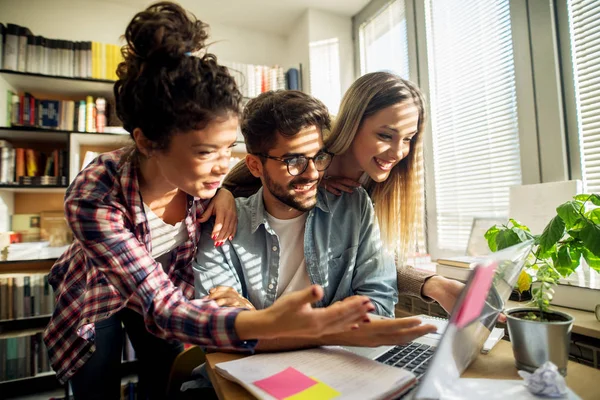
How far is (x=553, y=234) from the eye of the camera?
34.1 inches

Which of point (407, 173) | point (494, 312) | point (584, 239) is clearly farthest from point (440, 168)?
point (494, 312)

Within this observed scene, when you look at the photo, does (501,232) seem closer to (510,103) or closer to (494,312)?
(494,312)

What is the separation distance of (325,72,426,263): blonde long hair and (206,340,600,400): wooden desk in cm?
58

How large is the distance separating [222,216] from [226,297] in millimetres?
304

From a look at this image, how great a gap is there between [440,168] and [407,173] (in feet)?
3.09

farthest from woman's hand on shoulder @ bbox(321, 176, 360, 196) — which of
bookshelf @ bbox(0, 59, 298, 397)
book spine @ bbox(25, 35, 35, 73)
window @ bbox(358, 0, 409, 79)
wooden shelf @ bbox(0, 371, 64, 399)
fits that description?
book spine @ bbox(25, 35, 35, 73)

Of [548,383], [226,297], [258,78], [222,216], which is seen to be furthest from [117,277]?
[258,78]

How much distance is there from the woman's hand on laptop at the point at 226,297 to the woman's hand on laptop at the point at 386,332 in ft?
0.93

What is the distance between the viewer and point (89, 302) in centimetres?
109

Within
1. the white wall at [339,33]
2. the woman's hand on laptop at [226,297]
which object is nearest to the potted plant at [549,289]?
the woman's hand on laptop at [226,297]

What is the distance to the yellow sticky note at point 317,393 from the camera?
1.84 ft

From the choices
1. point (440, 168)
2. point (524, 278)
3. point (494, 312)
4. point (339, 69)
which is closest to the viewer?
point (494, 312)

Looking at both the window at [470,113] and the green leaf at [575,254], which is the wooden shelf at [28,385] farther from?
the green leaf at [575,254]

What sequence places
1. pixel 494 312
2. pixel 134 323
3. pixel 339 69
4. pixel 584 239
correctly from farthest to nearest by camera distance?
pixel 339 69
pixel 134 323
pixel 584 239
pixel 494 312
